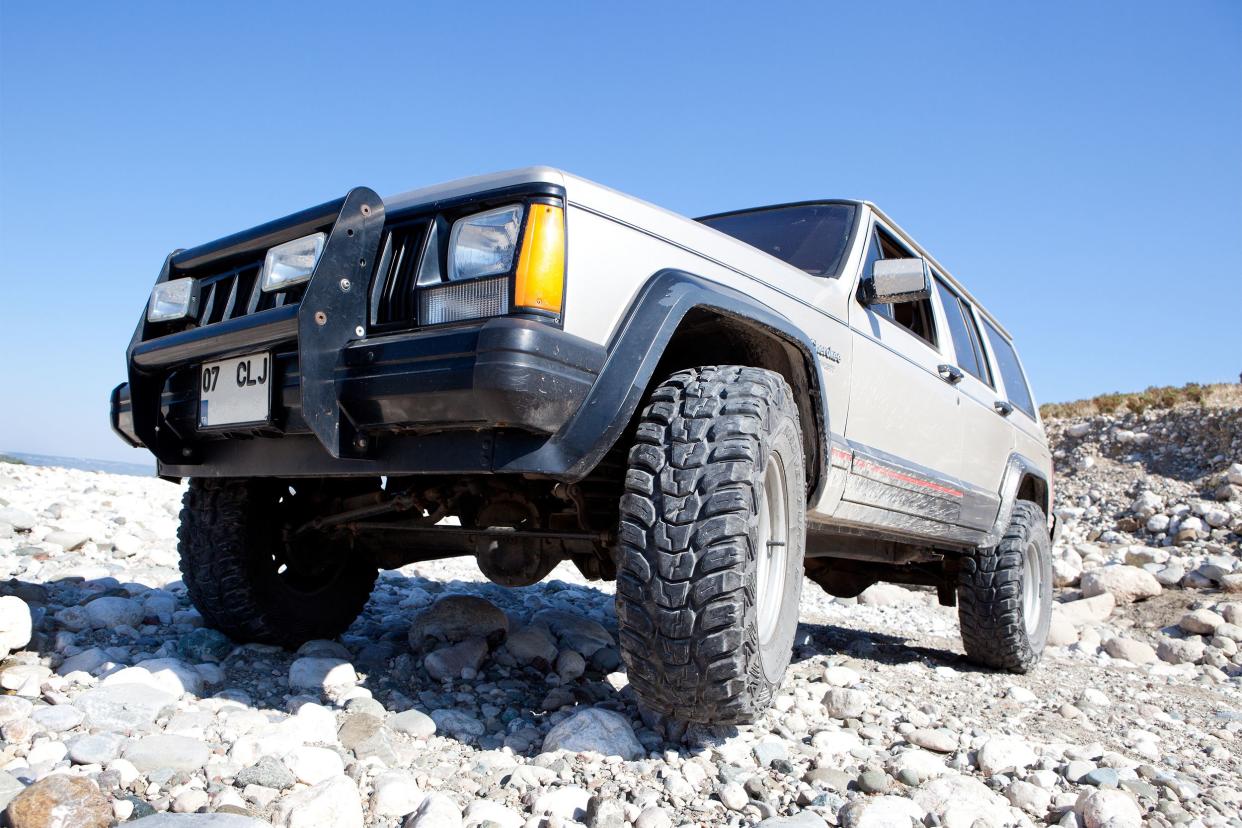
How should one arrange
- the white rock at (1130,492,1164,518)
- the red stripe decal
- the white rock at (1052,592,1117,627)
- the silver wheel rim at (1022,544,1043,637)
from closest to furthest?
the red stripe decal, the silver wheel rim at (1022,544,1043,637), the white rock at (1052,592,1117,627), the white rock at (1130,492,1164,518)

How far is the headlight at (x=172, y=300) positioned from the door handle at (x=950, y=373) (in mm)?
3081

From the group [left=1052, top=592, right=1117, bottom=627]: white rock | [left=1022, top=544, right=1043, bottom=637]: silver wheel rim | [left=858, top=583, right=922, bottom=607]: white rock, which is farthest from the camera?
[left=858, top=583, right=922, bottom=607]: white rock

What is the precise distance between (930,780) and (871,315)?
1834mm

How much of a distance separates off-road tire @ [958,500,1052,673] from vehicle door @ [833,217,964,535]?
60 cm

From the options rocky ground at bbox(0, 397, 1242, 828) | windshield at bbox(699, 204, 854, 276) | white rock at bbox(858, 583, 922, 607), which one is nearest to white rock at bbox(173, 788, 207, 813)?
rocky ground at bbox(0, 397, 1242, 828)

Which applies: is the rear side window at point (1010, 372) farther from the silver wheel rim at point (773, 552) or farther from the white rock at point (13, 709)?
the white rock at point (13, 709)

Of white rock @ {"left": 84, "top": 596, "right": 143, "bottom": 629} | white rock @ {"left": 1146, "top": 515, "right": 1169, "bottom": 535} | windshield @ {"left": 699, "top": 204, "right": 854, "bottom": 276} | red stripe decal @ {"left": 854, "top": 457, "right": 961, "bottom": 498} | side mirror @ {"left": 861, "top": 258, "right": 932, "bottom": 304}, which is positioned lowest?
white rock @ {"left": 84, "top": 596, "right": 143, "bottom": 629}

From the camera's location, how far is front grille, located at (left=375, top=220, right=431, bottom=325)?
7.48 ft

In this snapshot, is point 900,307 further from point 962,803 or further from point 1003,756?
point 962,803

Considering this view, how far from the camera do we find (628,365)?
216 cm

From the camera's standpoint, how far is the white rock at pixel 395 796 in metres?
1.95

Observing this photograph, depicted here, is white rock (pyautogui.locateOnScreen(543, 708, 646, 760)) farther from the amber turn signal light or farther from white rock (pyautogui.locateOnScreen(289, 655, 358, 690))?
the amber turn signal light

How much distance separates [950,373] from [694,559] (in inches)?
98.3

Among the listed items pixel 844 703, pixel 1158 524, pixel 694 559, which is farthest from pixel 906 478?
pixel 1158 524
